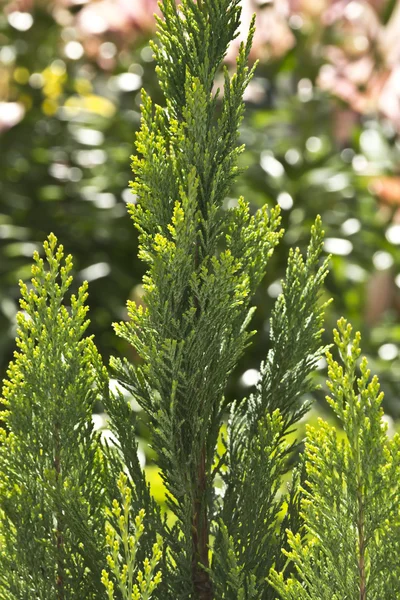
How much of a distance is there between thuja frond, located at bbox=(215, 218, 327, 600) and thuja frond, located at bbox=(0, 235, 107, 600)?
100 mm

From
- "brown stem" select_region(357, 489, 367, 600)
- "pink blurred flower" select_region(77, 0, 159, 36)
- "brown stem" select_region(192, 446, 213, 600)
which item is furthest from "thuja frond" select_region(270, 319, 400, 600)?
"pink blurred flower" select_region(77, 0, 159, 36)

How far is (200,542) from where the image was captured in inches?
23.6

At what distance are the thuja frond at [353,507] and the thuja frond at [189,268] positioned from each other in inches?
3.7

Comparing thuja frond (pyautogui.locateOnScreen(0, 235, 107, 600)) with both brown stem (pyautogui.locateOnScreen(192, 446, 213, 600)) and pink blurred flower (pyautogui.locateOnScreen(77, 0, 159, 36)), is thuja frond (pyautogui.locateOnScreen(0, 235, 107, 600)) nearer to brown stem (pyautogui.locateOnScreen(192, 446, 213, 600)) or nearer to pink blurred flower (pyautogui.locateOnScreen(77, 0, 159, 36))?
brown stem (pyautogui.locateOnScreen(192, 446, 213, 600))

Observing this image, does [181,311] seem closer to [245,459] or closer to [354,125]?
[245,459]

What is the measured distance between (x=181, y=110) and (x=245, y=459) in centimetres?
25

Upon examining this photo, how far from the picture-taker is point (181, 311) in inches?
22.9

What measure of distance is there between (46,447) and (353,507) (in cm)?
21

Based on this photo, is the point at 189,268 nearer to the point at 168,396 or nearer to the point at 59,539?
the point at 168,396

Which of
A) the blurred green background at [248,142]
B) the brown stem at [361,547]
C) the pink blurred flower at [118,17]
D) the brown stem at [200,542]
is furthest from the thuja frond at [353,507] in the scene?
the pink blurred flower at [118,17]

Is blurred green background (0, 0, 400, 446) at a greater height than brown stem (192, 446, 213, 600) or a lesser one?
greater

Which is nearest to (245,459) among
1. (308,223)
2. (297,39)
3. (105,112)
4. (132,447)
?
(132,447)

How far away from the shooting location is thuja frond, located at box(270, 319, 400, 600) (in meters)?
0.50

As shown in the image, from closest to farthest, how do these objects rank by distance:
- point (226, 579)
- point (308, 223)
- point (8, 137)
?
point (226, 579), point (308, 223), point (8, 137)
